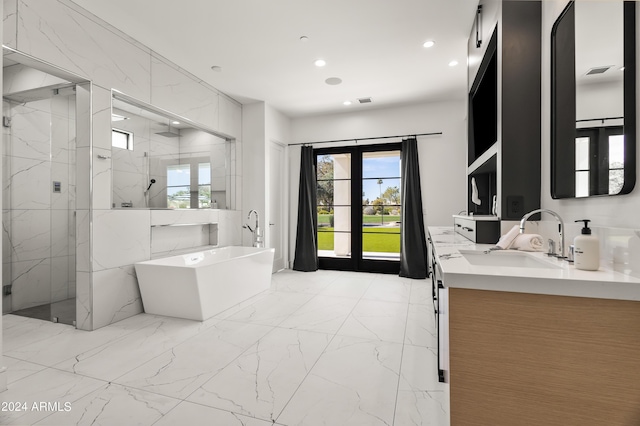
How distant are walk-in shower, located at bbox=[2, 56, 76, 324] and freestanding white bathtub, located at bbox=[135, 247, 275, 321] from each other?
2.69 ft

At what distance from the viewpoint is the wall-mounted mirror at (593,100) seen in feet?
3.71

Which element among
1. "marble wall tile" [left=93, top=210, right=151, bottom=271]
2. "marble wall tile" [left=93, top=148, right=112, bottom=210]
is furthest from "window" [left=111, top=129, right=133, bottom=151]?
"marble wall tile" [left=93, top=210, right=151, bottom=271]

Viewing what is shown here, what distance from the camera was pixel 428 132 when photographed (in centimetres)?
486

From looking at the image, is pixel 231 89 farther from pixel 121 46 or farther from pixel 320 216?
pixel 320 216

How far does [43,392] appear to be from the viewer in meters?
1.77

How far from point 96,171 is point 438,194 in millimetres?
4510

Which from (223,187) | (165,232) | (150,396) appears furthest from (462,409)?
(223,187)

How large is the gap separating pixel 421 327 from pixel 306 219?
300 centimetres

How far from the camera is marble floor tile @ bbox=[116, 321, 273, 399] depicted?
1.86 meters

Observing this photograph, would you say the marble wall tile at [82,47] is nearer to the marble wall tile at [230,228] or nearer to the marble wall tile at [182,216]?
the marble wall tile at [182,216]

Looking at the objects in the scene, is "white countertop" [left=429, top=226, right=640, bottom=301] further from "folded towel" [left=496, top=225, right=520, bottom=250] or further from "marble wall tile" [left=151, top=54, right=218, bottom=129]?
"marble wall tile" [left=151, top=54, right=218, bottom=129]

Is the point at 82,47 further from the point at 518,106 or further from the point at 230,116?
the point at 518,106

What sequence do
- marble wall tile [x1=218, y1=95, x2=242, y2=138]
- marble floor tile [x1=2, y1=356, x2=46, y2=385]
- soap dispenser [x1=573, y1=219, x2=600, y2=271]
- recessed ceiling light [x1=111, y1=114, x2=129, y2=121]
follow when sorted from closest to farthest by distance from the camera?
soap dispenser [x1=573, y1=219, x2=600, y2=271], marble floor tile [x1=2, y1=356, x2=46, y2=385], recessed ceiling light [x1=111, y1=114, x2=129, y2=121], marble wall tile [x1=218, y1=95, x2=242, y2=138]

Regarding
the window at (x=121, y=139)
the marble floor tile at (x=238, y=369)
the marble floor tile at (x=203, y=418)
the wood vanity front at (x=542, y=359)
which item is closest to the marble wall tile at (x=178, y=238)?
the marble floor tile at (x=238, y=369)
